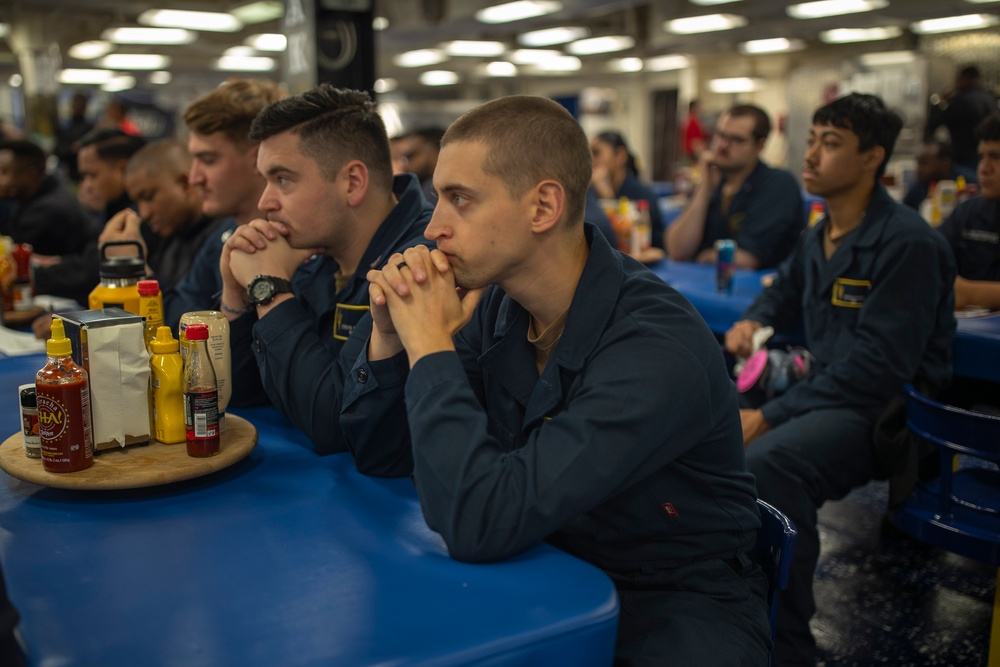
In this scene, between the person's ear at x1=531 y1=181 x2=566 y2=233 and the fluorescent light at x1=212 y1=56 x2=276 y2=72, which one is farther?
the fluorescent light at x1=212 y1=56 x2=276 y2=72

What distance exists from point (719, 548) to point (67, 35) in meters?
14.7

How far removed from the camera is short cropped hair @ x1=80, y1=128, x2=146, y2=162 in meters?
4.58

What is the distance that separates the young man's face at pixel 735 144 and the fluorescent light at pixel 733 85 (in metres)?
14.8

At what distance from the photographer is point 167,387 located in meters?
1.63

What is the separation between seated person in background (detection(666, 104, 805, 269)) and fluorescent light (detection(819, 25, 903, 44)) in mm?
9617

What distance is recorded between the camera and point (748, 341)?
3.23 meters

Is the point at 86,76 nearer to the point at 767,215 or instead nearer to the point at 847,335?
the point at 767,215

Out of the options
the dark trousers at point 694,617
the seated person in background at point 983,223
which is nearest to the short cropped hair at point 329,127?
the dark trousers at point 694,617

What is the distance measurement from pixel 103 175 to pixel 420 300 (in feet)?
12.4

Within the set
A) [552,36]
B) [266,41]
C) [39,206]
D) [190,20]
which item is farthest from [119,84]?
[39,206]

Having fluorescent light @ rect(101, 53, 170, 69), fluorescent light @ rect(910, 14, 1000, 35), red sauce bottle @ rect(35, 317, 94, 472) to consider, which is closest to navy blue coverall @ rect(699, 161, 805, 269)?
red sauce bottle @ rect(35, 317, 94, 472)

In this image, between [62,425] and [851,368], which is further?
[851,368]

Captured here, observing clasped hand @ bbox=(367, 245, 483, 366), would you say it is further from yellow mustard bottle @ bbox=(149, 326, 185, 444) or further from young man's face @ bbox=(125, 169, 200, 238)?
young man's face @ bbox=(125, 169, 200, 238)

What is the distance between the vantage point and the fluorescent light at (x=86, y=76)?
18716mm
